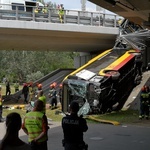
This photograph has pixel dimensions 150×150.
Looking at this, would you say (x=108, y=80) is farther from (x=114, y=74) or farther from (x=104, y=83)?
(x=114, y=74)

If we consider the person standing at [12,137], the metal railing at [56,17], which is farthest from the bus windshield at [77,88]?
the person standing at [12,137]

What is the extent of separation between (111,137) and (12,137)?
858 cm

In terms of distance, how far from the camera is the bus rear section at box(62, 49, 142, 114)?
59.9ft

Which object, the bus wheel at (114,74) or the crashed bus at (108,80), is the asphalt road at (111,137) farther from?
the bus wheel at (114,74)

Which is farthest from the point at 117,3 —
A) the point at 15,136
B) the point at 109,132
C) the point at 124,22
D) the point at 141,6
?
the point at 124,22

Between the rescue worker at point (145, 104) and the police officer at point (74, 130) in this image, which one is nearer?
the police officer at point (74, 130)

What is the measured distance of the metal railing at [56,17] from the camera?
23.5 meters

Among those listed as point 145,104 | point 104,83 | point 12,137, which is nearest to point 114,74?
point 104,83

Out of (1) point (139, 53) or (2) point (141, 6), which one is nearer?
(2) point (141, 6)

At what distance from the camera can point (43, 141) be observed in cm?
622

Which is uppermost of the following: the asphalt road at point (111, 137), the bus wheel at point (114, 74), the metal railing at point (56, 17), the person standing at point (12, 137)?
the metal railing at point (56, 17)

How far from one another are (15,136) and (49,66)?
216 feet

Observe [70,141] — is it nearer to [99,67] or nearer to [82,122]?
[82,122]

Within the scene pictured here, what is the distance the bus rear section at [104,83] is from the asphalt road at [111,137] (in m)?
3.33
